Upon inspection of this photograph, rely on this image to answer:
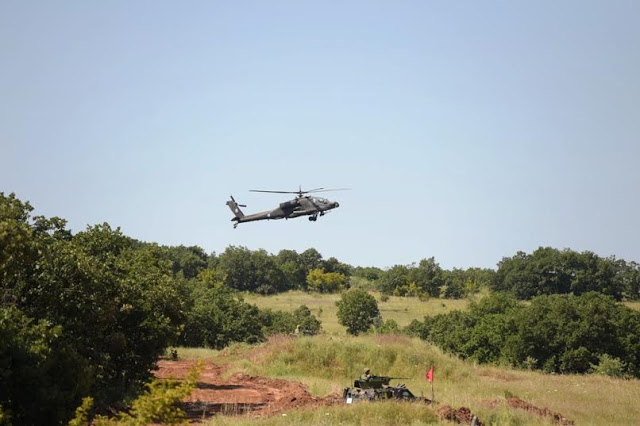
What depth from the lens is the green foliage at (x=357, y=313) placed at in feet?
250

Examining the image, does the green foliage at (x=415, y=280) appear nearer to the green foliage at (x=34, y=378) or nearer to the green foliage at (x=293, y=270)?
the green foliage at (x=293, y=270)

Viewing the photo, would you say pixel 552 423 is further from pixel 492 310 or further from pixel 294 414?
pixel 492 310

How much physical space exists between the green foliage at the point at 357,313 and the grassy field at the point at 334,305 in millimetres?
1580

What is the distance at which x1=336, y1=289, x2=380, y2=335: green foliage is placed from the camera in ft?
250

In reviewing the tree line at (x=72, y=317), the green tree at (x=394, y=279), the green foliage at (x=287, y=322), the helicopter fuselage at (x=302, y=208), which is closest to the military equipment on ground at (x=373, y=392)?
the tree line at (x=72, y=317)

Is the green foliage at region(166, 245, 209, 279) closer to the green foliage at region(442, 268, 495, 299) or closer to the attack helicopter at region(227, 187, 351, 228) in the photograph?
the green foliage at region(442, 268, 495, 299)

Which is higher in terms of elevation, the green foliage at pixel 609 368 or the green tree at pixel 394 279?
the green tree at pixel 394 279

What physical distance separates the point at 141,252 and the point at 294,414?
18.3 m

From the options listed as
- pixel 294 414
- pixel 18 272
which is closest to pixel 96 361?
pixel 18 272

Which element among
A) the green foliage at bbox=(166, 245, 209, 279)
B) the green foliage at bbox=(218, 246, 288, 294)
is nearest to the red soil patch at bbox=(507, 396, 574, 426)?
the green foliage at bbox=(218, 246, 288, 294)

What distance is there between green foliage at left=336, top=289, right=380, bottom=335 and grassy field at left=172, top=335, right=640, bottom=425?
26444 millimetres

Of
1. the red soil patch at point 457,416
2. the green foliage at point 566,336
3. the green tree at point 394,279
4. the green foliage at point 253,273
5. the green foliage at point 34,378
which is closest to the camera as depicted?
the green foliage at point 34,378

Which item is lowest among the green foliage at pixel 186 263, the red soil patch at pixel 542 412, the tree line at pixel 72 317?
the red soil patch at pixel 542 412

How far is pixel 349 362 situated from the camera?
134 ft
